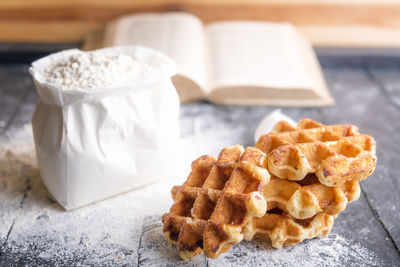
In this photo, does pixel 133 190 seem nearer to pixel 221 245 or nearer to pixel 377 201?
pixel 221 245

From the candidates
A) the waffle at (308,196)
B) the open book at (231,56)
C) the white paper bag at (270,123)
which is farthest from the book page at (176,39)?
the waffle at (308,196)

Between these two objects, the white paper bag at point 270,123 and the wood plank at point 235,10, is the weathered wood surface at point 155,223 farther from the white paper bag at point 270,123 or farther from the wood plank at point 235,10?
the wood plank at point 235,10

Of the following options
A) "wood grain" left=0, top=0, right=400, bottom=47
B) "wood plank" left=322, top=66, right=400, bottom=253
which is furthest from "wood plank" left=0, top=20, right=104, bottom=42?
"wood plank" left=322, top=66, right=400, bottom=253

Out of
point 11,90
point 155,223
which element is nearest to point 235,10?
point 11,90

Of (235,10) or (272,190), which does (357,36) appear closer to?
(235,10)

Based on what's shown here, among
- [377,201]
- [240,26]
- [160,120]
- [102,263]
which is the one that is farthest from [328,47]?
[102,263]

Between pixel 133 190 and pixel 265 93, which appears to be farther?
pixel 265 93
